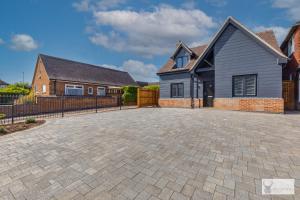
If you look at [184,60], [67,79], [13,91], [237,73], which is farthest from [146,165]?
[13,91]

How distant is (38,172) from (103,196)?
5.34ft

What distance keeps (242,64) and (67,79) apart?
780 inches

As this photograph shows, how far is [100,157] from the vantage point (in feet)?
11.7

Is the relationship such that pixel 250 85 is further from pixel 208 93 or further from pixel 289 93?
pixel 208 93

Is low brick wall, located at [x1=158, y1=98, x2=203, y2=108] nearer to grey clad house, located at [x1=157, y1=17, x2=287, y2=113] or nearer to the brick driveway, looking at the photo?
grey clad house, located at [x1=157, y1=17, x2=287, y2=113]

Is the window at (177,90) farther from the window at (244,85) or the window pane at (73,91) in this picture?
the window pane at (73,91)

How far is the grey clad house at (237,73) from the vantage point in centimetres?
1050

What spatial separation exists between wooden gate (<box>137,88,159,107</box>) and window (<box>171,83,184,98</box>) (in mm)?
2344

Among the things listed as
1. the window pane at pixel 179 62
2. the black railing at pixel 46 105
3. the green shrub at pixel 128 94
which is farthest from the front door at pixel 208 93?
the green shrub at pixel 128 94

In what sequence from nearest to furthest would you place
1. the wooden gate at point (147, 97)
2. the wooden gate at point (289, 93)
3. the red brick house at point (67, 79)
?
1. the wooden gate at point (289, 93)
2. the wooden gate at point (147, 97)
3. the red brick house at point (67, 79)

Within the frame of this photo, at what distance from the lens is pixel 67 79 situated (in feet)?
67.1

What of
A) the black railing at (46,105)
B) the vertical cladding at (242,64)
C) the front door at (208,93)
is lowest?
the black railing at (46,105)

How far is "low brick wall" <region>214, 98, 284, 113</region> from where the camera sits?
33.6 feet

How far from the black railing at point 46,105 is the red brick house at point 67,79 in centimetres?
481
